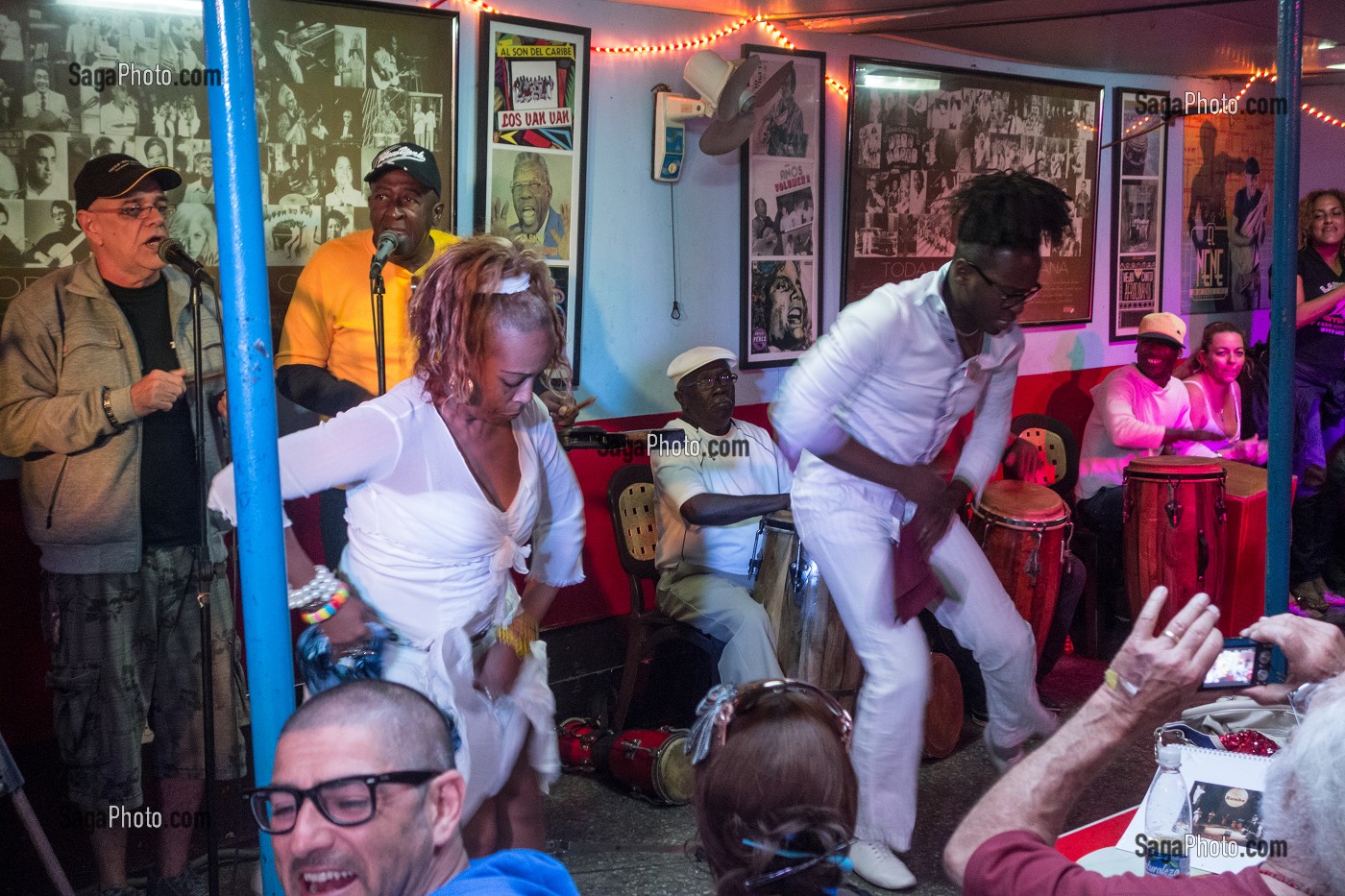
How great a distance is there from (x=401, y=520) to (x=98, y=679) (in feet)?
4.67

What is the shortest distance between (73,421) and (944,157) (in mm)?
4965

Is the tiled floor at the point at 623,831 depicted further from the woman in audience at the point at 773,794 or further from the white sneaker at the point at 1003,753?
the woman in audience at the point at 773,794

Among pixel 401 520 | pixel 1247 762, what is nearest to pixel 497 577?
pixel 401 520

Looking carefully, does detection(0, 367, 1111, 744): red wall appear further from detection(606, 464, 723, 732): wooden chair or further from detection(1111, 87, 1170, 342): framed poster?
detection(1111, 87, 1170, 342): framed poster

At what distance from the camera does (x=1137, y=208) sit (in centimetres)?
830

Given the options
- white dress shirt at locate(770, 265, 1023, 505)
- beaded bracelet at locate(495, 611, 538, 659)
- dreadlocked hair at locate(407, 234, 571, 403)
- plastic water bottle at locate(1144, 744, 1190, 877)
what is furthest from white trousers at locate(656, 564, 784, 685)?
plastic water bottle at locate(1144, 744, 1190, 877)

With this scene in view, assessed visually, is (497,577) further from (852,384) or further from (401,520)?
(852,384)

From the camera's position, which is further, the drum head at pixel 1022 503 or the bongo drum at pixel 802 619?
the drum head at pixel 1022 503

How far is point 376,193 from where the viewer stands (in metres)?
4.07

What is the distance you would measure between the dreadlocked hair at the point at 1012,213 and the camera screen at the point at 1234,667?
1.72 m

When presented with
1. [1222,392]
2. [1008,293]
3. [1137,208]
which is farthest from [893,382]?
[1137,208]

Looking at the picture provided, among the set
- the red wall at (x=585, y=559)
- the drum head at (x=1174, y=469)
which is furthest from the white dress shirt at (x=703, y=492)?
the drum head at (x=1174, y=469)

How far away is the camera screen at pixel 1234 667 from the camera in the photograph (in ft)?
6.03

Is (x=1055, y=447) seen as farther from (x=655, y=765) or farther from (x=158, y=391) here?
(x=158, y=391)
